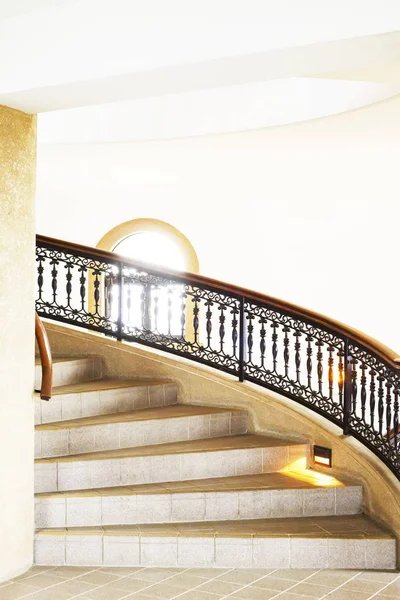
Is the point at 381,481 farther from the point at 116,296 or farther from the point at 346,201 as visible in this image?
the point at 346,201

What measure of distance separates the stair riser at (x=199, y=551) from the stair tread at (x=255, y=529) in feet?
0.13

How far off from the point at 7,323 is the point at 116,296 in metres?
2.70

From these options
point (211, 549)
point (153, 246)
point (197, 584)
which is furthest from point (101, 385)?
point (153, 246)

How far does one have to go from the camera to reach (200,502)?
5.27 meters

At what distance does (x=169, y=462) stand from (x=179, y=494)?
41 centimetres

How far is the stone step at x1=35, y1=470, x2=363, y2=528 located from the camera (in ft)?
16.6

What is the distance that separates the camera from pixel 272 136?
30.3 ft

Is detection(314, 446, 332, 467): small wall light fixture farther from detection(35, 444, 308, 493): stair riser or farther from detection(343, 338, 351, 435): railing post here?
detection(343, 338, 351, 435): railing post

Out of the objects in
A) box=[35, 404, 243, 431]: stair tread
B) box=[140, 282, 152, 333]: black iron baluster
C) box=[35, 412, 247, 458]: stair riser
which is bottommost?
box=[35, 412, 247, 458]: stair riser

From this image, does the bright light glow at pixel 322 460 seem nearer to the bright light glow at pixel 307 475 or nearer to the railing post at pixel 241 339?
the bright light glow at pixel 307 475

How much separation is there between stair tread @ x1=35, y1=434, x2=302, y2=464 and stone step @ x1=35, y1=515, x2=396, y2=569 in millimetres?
608

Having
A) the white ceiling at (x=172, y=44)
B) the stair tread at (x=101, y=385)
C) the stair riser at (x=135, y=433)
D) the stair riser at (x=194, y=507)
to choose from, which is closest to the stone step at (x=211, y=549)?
the stair riser at (x=194, y=507)

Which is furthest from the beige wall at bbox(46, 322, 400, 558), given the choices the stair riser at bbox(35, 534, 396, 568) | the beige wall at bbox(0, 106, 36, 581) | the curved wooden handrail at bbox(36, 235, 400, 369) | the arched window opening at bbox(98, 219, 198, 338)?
the arched window opening at bbox(98, 219, 198, 338)

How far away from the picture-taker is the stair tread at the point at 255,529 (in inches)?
195
